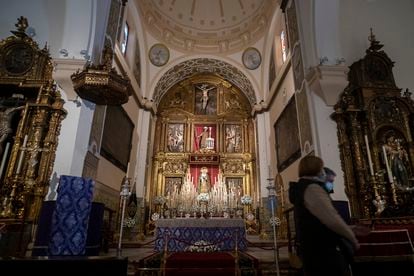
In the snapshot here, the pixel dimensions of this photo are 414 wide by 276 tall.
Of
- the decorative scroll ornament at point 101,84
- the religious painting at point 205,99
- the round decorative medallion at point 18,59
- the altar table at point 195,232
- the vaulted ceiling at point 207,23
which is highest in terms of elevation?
the vaulted ceiling at point 207,23

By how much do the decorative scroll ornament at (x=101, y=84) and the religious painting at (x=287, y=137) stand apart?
5165 millimetres

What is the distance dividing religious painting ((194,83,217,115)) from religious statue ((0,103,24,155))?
8946mm

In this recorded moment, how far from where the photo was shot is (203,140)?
13.2m

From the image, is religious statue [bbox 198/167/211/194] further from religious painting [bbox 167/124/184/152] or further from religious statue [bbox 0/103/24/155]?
religious statue [bbox 0/103/24/155]

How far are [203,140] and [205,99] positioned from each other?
2499mm

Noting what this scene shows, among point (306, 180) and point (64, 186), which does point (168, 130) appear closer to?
point (64, 186)

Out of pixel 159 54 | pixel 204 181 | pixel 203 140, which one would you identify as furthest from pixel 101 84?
pixel 203 140

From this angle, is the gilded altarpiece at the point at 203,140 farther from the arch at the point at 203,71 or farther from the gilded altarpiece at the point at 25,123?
the gilded altarpiece at the point at 25,123

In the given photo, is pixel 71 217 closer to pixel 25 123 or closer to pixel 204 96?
pixel 25 123

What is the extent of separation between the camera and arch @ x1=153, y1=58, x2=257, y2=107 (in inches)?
503

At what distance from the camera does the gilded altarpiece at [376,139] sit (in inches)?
206

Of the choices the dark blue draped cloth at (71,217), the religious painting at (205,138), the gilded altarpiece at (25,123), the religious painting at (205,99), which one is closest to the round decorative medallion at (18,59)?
the gilded altarpiece at (25,123)

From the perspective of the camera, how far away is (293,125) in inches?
318

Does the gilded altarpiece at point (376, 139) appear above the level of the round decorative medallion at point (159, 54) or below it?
below
